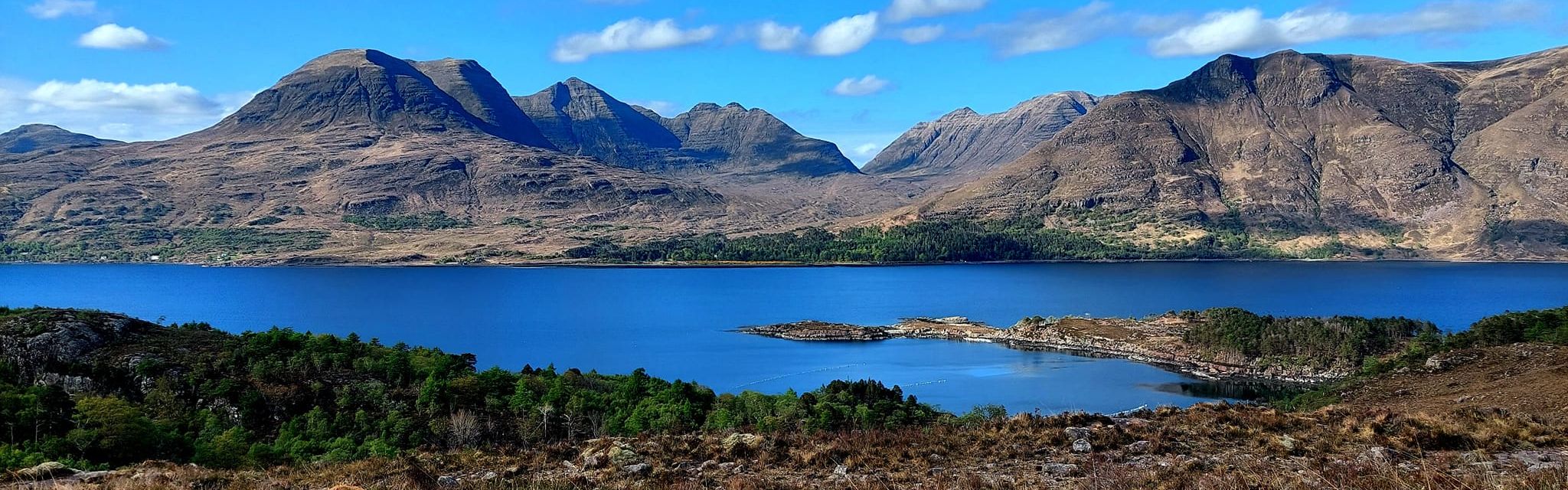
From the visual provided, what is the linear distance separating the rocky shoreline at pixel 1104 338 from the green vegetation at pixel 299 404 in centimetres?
5264

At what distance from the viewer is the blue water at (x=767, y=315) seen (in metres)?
91.9

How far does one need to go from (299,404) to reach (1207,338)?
3497 inches

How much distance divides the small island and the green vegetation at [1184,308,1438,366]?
94 mm

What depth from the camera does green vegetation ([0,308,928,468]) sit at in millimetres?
30453

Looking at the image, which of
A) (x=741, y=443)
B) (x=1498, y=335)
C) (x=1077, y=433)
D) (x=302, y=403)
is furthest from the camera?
(x=1498, y=335)

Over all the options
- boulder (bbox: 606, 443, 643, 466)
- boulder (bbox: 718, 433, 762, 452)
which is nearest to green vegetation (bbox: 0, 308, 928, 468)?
boulder (bbox: 718, 433, 762, 452)

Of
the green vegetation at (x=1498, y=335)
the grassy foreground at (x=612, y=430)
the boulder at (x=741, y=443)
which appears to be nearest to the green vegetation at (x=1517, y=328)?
the green vegetation at (x=1498, y=335)

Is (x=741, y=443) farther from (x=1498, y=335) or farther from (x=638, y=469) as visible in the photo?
(x=1498, y=335)

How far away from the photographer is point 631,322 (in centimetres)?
14025

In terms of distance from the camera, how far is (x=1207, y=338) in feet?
340

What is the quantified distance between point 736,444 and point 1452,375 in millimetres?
31077

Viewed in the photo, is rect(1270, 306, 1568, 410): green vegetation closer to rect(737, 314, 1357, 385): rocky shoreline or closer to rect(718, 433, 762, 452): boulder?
rect(737, 314, 1357, 385): rocky shoreline

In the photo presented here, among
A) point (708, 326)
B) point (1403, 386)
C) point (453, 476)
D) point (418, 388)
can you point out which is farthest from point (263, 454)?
point (708, 326)

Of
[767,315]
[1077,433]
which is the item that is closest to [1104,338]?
[767,315]
